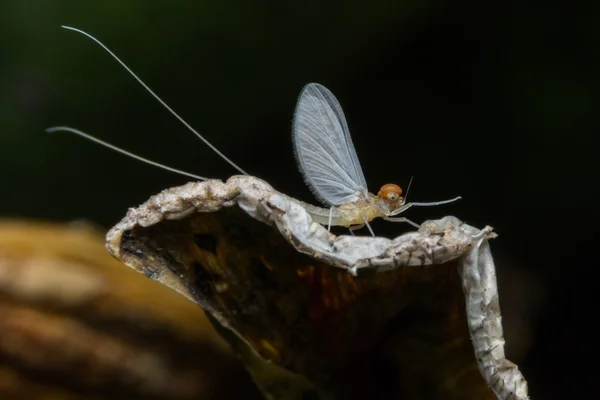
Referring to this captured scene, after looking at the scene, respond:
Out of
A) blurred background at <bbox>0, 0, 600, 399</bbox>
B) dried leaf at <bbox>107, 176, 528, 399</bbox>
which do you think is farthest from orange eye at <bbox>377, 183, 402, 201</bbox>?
blurred background at <bbox>0, 0, 600, 399</bbox>

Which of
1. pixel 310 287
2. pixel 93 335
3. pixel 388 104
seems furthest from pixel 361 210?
pixel 388 104

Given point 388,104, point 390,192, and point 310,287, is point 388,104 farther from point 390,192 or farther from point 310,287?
point 310,287

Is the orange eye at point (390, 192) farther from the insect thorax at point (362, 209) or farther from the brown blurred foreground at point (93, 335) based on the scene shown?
the brown blurred foreground at point (93, 335)

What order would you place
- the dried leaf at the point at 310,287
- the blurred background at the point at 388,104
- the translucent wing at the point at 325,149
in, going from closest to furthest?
1. the dried leaf at the point at 310,287
2. the translucent wing at the point at 325,149
3. the blurred background at the point at 388,104

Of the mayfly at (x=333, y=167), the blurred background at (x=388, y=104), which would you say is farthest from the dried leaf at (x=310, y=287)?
the blurred background at (x=388, y=104)

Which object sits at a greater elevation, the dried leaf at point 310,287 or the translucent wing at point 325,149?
the translucent wing at point 325,149

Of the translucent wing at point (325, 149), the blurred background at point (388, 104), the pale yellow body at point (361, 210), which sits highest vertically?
the blurred background at point (388, 104)

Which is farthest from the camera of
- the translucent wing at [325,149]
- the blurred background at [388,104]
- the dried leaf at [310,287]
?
the blurred background at [388,104]

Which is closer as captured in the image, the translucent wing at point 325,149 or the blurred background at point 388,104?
the translucent wing at point 325,149
